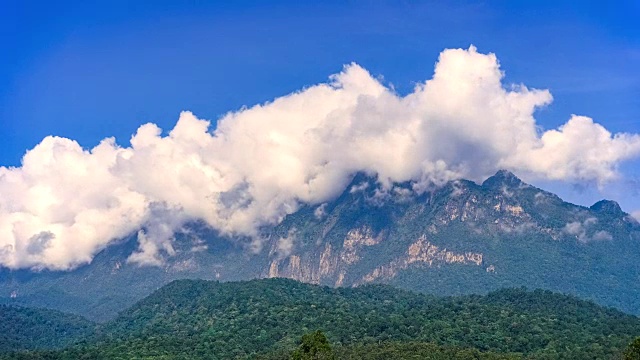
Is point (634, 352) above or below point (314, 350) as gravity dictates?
below

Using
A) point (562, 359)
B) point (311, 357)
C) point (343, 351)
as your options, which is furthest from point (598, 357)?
point (311, 357)

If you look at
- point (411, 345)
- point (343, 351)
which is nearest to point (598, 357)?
point (411, 345)

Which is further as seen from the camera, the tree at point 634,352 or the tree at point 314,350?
the tree at point 314,350

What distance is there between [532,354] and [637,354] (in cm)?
6281

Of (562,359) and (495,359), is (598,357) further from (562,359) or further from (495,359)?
(495,359)

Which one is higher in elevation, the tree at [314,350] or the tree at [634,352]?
the tree at [314,350]

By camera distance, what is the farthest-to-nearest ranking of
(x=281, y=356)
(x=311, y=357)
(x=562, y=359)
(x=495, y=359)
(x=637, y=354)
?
(x=281, y=356) < (x=562, y=359) < (x=495, y=359) < (x=311, y=357) < (x=637, y=354)

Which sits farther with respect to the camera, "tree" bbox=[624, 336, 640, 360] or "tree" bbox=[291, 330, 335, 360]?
"tree" bbox=[291, 330, 335, 360]

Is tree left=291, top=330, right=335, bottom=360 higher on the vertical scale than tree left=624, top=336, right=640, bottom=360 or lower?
higher

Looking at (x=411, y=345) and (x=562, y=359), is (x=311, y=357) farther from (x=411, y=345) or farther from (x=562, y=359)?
(x=562, y=359)

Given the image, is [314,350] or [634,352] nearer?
[634,352]

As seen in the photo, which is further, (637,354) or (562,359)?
(562,359)

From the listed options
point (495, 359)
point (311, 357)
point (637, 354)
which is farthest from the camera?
point (495, 359)

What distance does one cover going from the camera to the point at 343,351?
194 meters
